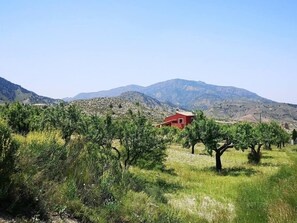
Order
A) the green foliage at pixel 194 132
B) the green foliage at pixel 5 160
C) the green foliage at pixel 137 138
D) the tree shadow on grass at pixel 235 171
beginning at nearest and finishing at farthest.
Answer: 1. the green foliage at pixel 5 160
2. the green foliage at pixel 137 138
3. the tree shadow on grass at pixel 235 171
4. the green foliage at pixel 194 132

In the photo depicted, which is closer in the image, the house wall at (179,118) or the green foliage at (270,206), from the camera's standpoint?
the green foliage at (270,206)

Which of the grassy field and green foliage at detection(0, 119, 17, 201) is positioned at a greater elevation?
green foliage at detection(0, 119, 17, 201)

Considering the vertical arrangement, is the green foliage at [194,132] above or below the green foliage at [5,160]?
below

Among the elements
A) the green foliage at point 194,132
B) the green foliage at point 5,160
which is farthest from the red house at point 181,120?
the green foliage at point 5,160

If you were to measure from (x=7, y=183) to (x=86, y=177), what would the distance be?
3.35 m

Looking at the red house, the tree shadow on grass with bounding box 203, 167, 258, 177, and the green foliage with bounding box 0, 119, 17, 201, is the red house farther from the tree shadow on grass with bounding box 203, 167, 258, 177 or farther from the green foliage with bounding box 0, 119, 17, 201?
the green foliage with bounding box 0, 119, 17, 201

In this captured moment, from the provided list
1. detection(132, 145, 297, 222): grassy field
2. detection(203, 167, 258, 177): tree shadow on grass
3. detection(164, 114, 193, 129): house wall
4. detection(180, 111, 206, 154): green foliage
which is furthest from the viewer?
detection(164, 114, 193, 129): house wall

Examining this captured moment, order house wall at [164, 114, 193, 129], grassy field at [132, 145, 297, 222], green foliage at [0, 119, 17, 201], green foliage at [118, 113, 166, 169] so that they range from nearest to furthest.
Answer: green foliage at [0, 119, 17, 201], grassy field at [132, 145, 297, 222], green foliage at [118, 113, 166, 169], house wall at [164, 114, 193, 129]

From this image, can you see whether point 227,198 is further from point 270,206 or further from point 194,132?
point 194,132

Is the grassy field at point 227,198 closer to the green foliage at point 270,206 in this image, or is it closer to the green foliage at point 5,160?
the green foliage at point 270,206

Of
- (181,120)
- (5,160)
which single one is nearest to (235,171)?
(5,160)

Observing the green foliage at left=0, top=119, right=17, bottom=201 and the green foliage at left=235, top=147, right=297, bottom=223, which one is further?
the green foliage at left=235, top=147, right=297, bottom=223

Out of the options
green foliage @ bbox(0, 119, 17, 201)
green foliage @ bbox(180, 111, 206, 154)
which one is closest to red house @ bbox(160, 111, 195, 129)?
green foliage @ bbox(180, 111, 206, 154)

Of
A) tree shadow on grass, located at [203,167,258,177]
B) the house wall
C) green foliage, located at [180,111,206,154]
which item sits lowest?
tree shadow on grass, located at [203,167,258,177]
